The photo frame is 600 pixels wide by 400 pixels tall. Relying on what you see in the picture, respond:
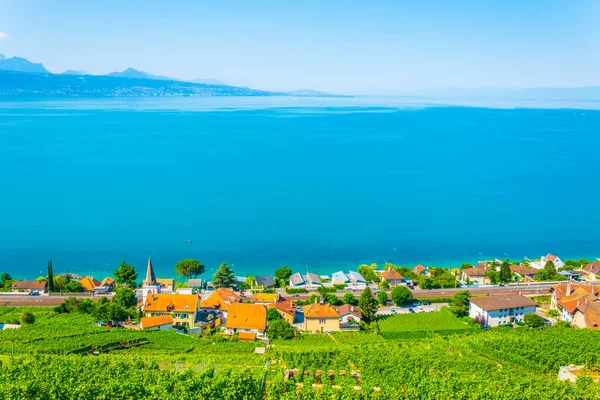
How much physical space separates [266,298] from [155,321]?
7.45 m

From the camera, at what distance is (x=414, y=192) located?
232ft

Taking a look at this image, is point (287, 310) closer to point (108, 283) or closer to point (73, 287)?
point (108, 283)

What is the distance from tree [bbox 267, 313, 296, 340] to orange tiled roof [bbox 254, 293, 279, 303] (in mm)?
5022

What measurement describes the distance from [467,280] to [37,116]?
153 metres

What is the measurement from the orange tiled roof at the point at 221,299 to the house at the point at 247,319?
176 cm

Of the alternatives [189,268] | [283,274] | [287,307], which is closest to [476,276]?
[283,274]

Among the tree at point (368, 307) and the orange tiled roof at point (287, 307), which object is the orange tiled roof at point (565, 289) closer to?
the tree at point (368, 307)

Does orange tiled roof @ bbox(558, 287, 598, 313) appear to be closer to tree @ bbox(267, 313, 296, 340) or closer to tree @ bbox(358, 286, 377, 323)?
tree @ bbox(358, 286, 377, 323)

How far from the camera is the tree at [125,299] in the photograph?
99.0ft

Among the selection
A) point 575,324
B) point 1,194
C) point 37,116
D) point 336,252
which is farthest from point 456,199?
point 37,116

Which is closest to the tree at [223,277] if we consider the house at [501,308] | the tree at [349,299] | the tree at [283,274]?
the tree at [283,274]

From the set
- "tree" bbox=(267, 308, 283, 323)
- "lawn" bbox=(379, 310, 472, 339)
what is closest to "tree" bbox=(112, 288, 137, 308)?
"tree" bbox=(267, 308, 283, 323)

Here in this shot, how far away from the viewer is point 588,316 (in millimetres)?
28062

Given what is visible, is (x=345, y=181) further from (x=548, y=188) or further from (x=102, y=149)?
(x=102, y=149)
